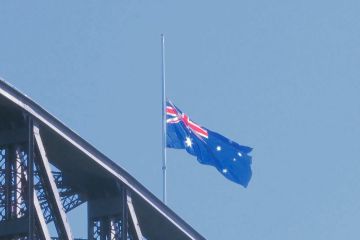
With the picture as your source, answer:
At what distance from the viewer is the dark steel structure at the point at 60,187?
34.9 m

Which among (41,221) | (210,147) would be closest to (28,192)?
(41,221)

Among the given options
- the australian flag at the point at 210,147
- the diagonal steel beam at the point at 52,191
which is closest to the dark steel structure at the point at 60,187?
the diagonal steel beam at the point at 52,191

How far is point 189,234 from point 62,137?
7.30 meters

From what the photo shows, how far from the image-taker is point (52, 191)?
118 ft

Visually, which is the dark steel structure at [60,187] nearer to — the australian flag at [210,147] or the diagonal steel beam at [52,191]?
the diagonal steel beam at [52,191]

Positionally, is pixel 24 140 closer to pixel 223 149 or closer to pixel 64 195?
pixel 64 195

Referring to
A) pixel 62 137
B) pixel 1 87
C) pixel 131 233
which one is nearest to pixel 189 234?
pixel 131 233

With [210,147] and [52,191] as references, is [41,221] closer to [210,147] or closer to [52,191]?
[52,191]

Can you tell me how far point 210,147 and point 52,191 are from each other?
15.5m

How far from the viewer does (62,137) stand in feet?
121

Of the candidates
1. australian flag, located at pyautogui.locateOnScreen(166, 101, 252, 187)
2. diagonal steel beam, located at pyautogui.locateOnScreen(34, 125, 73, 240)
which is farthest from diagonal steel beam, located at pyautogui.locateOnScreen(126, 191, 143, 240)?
australian flag, located at pyautogui.locateOnScreen(166, 101, 252, 187)

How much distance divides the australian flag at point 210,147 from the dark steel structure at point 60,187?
7026mm

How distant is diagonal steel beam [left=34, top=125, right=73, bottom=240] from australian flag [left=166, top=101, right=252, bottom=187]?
1411cm

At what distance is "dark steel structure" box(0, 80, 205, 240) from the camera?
34938mm
